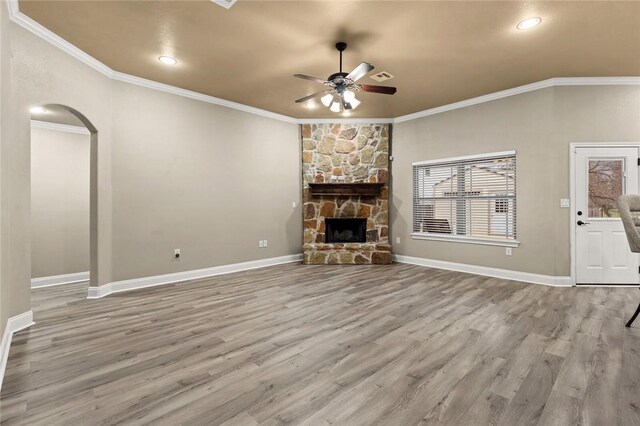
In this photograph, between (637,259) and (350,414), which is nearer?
(350,414)

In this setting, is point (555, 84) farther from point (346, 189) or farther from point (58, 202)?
point (58, 202)

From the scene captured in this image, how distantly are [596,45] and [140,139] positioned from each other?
6022 millimetres

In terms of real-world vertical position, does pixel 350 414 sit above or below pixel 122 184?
below

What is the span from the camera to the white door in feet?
14.2

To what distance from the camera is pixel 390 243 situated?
21.2 feet

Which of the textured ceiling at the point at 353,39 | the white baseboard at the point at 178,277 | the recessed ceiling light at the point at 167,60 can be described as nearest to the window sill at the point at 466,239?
the textured ceiling at the point at 353,39

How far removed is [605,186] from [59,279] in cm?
892

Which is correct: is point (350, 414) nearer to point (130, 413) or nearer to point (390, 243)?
point (130, 413)

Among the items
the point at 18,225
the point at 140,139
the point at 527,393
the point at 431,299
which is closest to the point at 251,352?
the point at 527,393

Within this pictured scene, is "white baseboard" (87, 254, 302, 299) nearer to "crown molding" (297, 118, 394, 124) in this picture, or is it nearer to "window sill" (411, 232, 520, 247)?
A: "window sill" (411, 232, 520, 247)

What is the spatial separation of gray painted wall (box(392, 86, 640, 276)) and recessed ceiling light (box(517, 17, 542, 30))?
1.89 metres

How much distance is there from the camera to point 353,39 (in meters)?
3.33

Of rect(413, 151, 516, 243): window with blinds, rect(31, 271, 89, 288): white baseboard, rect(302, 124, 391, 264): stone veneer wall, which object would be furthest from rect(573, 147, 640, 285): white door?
rect(31, 271, 89, 288): white baseboard

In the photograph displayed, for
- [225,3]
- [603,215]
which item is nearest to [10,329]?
[225,3]
